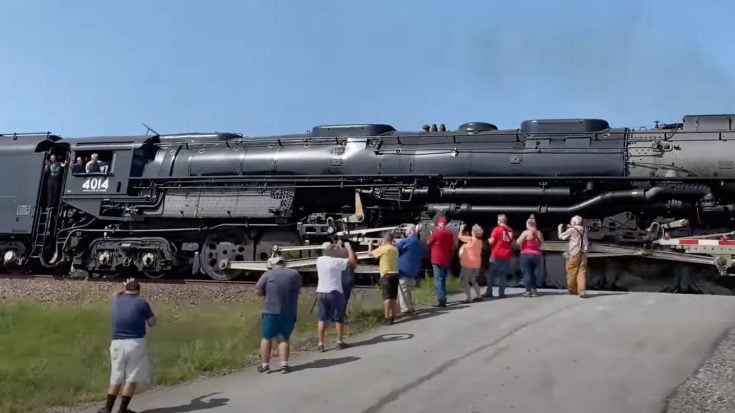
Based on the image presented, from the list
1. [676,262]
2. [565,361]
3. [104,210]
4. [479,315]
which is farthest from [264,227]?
[565,361]

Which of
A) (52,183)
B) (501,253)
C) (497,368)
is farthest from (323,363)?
(52,183)

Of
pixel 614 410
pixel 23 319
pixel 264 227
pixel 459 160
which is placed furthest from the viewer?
pixel 264 227

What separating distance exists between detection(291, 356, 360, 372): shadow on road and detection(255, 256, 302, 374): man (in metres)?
0.26

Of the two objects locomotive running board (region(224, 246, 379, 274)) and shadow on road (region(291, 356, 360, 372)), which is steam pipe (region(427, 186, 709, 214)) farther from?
shadow on road (region(291, 356, 360, 372))

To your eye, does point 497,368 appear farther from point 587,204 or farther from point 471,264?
point 587,204

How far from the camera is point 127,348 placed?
822 cm

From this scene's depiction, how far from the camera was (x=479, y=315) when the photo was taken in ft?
40.9

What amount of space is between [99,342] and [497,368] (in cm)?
633

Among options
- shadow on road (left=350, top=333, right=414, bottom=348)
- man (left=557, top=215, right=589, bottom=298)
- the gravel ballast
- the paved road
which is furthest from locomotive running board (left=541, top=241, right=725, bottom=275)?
the gravel ballast

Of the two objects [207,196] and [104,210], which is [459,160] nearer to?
[207,196]

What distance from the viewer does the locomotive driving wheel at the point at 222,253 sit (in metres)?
19.8

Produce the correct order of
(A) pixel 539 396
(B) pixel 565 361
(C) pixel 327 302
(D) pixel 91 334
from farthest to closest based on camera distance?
(D) pixel 91 334 → (C) pixel 327 302 → (B) pixel 565 361 → (A) pixel 539 396

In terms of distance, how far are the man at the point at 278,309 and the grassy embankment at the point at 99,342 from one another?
796 millimetres

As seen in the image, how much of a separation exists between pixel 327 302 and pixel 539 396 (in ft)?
12.9
